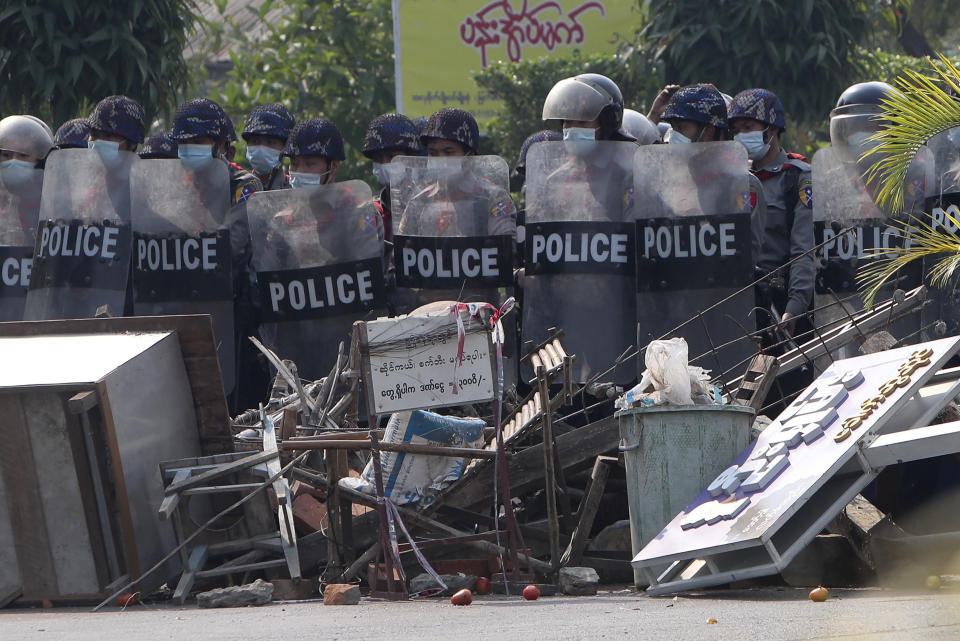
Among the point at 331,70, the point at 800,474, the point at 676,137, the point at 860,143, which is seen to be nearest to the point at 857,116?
the point at 860,143

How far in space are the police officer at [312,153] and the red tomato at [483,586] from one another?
3672 millimetres

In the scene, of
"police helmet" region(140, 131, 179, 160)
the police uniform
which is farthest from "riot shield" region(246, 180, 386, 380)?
the police uniform

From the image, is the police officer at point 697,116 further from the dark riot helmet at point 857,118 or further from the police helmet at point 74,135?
the police helmet at point 74,135

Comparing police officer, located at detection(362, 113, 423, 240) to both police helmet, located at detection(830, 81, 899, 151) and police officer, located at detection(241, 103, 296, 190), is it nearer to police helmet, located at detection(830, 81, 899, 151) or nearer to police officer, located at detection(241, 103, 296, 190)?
police officer, located at detection(241, 103, 296, 190)

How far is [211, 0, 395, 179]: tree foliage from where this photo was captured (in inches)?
799

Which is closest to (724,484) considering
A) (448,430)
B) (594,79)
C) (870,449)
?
(870,449)

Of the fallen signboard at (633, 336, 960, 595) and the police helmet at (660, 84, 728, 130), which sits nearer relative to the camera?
the fallen signboard at (633, 336, 960, 595)

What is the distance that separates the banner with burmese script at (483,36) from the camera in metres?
19.7

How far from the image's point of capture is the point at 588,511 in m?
7.73

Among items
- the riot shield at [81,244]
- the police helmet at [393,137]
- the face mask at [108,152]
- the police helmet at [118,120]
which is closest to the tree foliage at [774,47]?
the police helmet at [393,137]

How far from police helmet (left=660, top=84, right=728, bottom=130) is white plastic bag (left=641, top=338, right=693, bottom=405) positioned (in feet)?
9.29

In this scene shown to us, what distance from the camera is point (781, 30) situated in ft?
48.2

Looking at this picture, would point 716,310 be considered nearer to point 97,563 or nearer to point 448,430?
point 448,430

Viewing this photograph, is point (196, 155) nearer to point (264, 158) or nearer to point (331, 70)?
point (264, 158)
